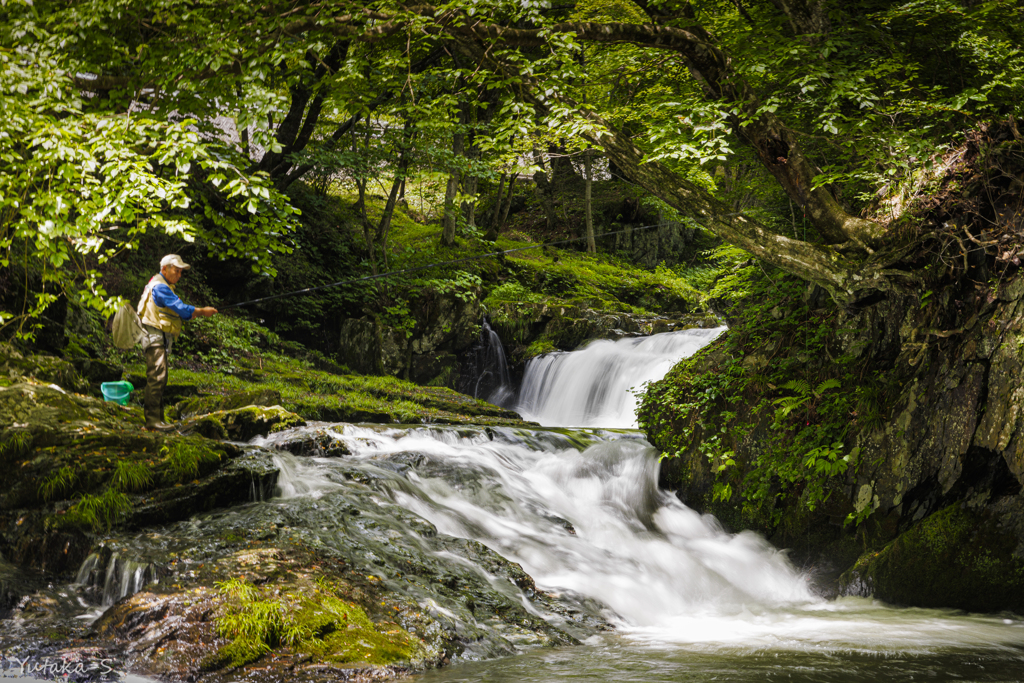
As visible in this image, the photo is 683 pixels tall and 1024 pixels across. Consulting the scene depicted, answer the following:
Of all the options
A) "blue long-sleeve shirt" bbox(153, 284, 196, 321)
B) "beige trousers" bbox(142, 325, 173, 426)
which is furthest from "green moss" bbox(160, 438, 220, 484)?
"blue long-sleeve shirt" bbox(153, 284, 196, 321)

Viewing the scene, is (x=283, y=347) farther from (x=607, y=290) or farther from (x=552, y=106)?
(x=552, y=106)

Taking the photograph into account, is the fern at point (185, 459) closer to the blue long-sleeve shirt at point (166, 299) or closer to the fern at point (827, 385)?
the blue long-sleeve shirt at point (166, 299)

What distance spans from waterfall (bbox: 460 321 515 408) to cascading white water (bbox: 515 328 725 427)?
2.58ft

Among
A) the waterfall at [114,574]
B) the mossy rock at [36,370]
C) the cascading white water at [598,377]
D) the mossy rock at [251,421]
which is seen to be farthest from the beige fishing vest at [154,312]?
the cascading white water at [598,377]

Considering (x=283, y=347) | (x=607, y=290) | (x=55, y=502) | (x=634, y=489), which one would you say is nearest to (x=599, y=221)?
(x=607, y=290)

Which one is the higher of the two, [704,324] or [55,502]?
[704,324]

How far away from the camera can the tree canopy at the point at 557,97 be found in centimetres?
496

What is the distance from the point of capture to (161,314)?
6191mm

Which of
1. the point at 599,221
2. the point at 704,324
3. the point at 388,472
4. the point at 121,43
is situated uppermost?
the point at 599,221

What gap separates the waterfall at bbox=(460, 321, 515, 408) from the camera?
16.3m

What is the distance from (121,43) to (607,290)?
588 inches

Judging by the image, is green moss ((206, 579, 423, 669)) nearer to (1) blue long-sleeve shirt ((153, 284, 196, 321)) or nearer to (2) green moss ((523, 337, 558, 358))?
(1) blue long-sleeve shirt ((153, 284, 196, 321))

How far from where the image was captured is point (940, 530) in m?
5.37

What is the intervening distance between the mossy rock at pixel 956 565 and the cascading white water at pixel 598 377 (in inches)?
303
